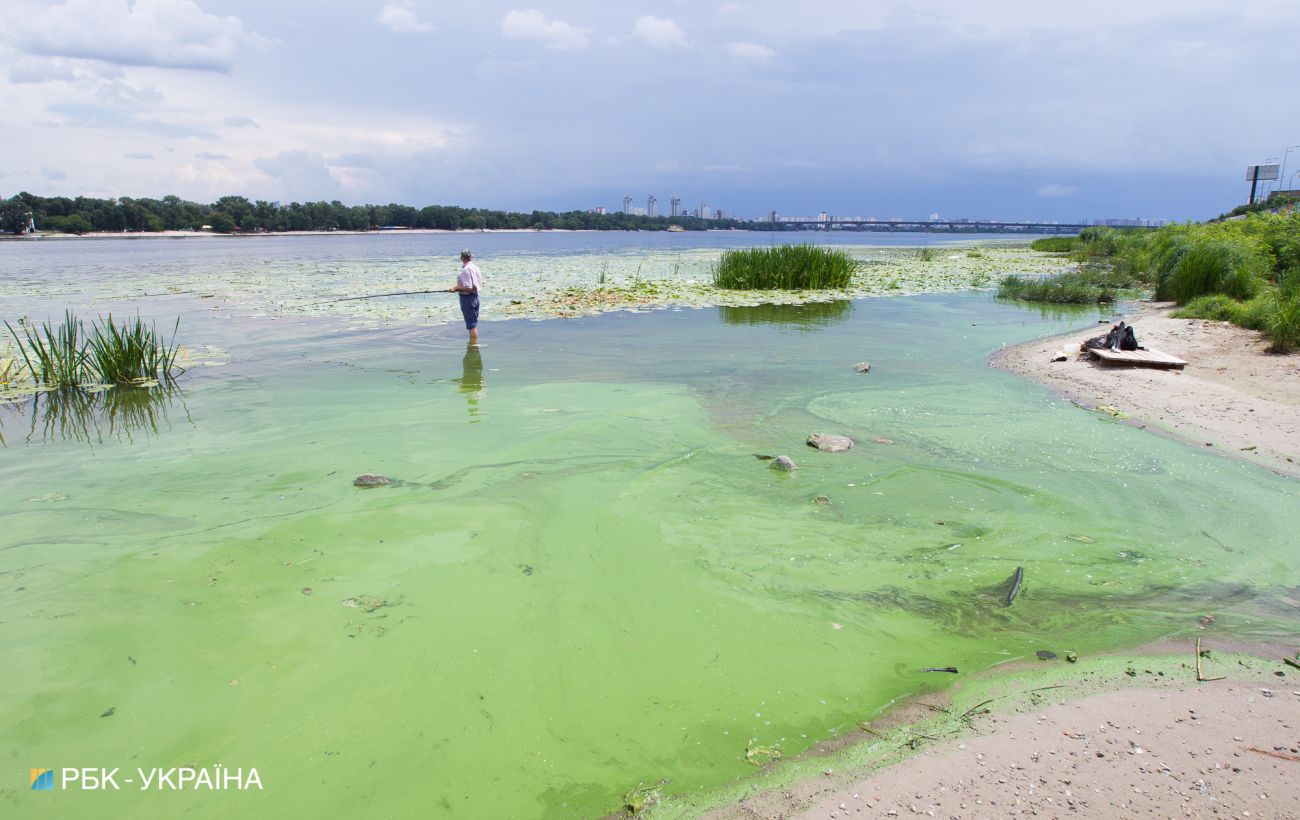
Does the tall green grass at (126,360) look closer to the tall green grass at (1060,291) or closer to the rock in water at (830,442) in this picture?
the rock in water at (830,442)

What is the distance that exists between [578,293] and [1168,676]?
17500 millimetres

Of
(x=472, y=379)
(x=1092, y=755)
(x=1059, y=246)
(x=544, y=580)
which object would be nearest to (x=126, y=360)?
(x=472, y=379)

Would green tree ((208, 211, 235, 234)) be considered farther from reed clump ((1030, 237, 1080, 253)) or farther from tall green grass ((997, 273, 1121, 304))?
tall green grass ((997, 273, 1121, 304))

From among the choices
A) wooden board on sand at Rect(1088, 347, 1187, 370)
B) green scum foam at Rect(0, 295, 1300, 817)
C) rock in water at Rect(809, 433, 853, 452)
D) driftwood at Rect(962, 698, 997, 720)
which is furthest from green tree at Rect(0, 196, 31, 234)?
driftwood at Rect(962, 698, 997, 720)

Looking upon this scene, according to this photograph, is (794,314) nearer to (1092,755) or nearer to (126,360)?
(126,360)

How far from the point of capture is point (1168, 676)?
10.7 feet

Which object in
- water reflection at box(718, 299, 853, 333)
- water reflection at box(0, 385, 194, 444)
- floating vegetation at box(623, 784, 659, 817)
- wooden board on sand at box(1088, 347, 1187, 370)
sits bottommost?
floating vegetation at box(623, 784, 659, 817)

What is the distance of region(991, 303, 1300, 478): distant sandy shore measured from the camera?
22.3 feet

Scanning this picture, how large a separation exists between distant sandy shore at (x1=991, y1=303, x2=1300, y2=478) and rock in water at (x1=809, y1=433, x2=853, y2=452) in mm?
3553

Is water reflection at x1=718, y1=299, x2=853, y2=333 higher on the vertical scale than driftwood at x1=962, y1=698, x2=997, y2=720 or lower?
higher

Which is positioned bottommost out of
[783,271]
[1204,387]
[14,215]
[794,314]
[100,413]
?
[100,413]

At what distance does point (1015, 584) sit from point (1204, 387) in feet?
22.8

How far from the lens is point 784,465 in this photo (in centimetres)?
604

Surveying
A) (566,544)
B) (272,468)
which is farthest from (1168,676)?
(272,468)
